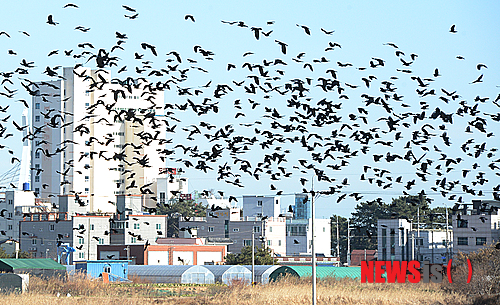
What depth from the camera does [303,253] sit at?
109m

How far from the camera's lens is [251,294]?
5003 centimetres

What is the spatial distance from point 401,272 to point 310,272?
368 inches

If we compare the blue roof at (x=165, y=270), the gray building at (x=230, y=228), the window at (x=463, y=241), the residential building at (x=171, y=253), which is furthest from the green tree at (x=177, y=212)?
the window at (x=463, y=241)

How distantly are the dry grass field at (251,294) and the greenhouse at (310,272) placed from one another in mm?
2810

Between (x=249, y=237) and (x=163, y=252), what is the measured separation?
17.7 meters

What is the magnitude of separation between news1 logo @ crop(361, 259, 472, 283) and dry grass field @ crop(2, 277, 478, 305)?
2.60ft

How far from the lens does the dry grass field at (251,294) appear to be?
150 ft

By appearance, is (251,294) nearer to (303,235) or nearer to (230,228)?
(230,228)

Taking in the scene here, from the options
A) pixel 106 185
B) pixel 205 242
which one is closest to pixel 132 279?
pixel 205 242

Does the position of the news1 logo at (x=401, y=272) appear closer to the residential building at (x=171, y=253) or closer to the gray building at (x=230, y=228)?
the residential building at (x=171, y=253)

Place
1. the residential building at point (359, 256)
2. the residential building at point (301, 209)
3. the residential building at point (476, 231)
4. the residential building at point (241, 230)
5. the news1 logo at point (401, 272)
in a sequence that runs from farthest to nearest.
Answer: the residential building at point (301, 209) < the residential building at point (241, 230) < the residential building at point (359, 256) < the residential building at point (476, 231) < the news1 logo at point (401, 272)

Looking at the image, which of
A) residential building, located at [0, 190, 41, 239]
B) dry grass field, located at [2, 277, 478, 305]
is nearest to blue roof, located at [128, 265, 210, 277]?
dry grass field, located at [2, 277, 478, 305]

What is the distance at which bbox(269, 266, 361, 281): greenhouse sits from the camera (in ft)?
211

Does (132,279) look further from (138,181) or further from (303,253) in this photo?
(138,181)
